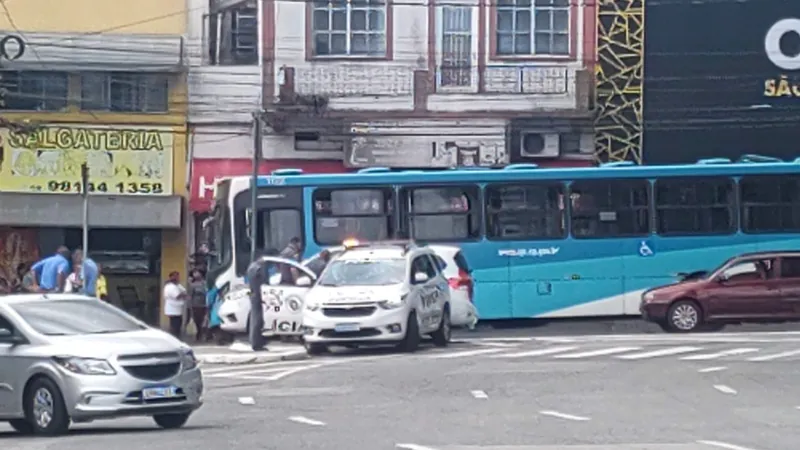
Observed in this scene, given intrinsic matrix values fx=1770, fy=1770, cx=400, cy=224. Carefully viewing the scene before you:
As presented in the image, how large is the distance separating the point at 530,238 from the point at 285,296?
613cm

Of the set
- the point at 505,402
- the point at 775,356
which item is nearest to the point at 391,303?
the point at 775,356

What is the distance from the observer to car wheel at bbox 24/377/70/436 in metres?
17.9

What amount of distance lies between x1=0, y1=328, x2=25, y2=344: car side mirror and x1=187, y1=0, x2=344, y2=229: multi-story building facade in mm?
25063

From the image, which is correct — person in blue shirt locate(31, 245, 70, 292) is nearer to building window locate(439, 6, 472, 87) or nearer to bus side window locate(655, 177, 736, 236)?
bus side window locate(655, 177, 736, 236)

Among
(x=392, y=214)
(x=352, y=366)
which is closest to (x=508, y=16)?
(x=392, y=214)

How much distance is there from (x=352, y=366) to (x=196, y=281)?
13511mm

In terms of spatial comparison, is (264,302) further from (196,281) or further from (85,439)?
(85,439)

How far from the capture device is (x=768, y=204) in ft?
117

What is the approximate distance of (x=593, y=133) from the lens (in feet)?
143

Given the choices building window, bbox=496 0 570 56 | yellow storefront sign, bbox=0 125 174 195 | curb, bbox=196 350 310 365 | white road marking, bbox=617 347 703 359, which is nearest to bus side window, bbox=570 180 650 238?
white road marking, bbox=617 347 703 359

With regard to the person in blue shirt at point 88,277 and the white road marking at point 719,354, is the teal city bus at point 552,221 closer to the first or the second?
the person in blue shirt at point 88,277

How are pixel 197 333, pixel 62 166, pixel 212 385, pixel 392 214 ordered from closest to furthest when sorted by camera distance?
pixel 212 385 → pixel 392 214 → pixel 197 333 → pixel 62 166

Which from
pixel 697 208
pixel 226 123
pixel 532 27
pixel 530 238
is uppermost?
pixel 532 27

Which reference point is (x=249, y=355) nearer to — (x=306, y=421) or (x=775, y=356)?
(x=775, y=356)
